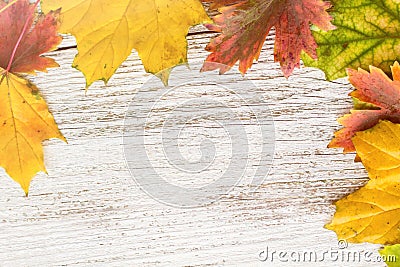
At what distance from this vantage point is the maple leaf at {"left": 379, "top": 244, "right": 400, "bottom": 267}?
2.45 feet

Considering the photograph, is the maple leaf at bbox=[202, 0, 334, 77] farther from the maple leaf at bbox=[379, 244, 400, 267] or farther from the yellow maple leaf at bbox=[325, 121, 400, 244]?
the maple leaf at bbox=[379, 244, 400, 267]

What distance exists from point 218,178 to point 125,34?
9.6 inches

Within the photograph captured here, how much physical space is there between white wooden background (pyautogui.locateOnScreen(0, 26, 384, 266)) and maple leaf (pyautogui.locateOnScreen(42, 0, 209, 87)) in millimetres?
59

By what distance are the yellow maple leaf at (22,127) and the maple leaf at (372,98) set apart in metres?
0.43

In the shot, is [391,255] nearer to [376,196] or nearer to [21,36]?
[376,196]

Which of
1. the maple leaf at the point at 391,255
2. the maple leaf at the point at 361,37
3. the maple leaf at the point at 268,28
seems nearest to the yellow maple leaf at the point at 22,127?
the maple leaf at the point at 268,28

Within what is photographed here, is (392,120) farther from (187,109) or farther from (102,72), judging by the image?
(102,72)

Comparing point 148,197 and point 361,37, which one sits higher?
point 361,37

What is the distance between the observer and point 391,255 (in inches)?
29.7

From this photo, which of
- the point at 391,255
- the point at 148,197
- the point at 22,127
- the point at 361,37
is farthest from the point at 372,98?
the point at 22,127

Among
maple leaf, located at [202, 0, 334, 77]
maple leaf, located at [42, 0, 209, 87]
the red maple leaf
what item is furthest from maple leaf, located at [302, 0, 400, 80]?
the red maple leaf

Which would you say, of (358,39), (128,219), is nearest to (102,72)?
(128,219)

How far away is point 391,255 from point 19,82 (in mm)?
572

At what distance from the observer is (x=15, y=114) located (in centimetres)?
76
